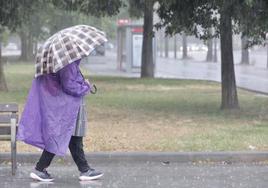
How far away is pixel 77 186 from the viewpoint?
26.4 feet

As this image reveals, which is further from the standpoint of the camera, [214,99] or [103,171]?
[214,99]

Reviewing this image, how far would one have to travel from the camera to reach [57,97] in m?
7.90

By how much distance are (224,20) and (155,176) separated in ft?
20.8

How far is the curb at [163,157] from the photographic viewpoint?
9.51 metres

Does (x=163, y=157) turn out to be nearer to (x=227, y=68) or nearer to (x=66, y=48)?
(x=66, y=48)

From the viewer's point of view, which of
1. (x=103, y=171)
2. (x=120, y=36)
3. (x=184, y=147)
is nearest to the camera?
(x=103, y=171)

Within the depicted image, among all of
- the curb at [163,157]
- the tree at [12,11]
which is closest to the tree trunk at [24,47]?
the tree at [12,11]

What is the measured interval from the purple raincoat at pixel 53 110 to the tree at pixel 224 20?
17.1 ft

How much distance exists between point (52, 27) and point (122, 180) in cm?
4790

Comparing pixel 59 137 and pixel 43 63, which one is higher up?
pixel 43 63

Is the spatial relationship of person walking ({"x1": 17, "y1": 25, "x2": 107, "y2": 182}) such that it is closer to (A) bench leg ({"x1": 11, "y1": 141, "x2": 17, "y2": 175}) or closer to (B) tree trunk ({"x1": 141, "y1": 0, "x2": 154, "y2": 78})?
(A) bench leg ({"x1": 11, "y1": 141, "x2": 17, "y2": 175})

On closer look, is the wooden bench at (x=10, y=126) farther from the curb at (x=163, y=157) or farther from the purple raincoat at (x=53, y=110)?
the curb at (x=163, y=157)

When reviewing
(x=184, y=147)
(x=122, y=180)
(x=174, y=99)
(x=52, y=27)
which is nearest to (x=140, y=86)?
(x=174, y=99)

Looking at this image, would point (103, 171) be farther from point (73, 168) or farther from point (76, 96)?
point (76, 96)
